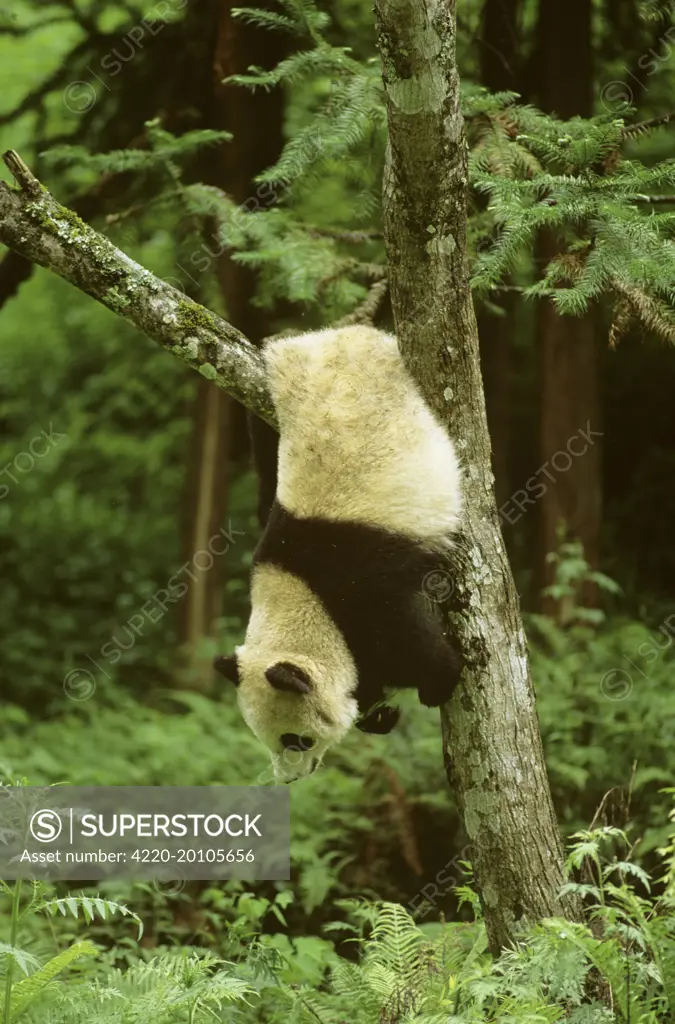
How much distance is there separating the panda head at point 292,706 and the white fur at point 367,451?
0.63 metres

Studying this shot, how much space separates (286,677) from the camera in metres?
3.87

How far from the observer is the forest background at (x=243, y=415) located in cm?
479

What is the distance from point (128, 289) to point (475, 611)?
1.83 m

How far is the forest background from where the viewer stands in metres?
4.79

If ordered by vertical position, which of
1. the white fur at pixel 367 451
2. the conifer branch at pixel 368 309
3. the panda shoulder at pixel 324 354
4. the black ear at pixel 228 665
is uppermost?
the conifer branch at pixel 368 309

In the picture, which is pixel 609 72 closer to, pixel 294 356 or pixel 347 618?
pixel 294 356

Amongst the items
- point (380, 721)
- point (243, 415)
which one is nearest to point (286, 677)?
point (380, 721)

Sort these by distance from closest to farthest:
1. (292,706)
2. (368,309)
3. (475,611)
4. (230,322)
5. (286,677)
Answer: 1. (286,677)
2. (475,611)
3. (292,706)
4. (368,309)
5. (230,322)

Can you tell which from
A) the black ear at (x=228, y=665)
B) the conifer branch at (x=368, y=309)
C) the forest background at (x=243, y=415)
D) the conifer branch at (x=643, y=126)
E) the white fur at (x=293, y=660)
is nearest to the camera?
the white fur at (x=293, y=660)

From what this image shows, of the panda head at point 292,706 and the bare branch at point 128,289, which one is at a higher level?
the bare branch at point 128,289

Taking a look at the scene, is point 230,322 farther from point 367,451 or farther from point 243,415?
point 367,451

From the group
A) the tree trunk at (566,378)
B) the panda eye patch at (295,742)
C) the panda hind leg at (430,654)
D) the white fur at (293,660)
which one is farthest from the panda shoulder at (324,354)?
the tree trunk at (566,378)

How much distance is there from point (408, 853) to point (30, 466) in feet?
23.5

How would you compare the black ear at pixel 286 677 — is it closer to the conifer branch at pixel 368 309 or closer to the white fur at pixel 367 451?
the white fur at pixel 367 451
